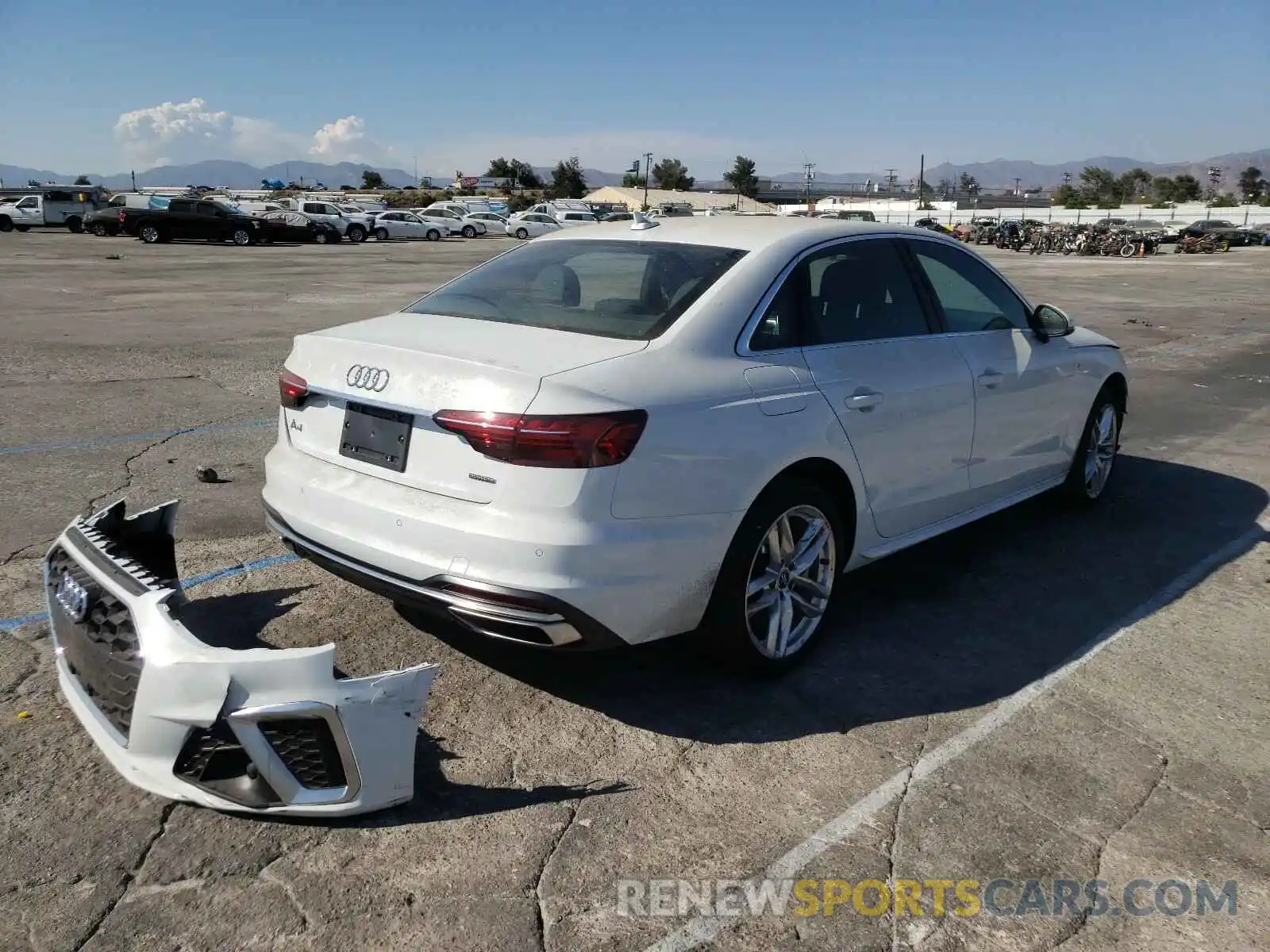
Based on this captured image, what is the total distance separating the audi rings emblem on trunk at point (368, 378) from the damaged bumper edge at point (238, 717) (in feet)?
2.96

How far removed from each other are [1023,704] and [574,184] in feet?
404

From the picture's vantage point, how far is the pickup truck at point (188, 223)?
37.8 m

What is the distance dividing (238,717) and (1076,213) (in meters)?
90.9

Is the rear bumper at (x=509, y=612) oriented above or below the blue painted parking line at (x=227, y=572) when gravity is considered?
above

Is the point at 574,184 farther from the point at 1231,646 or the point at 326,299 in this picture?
the point at 1231,646

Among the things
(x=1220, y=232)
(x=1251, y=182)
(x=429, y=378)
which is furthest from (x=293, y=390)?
(x=1251, y=182)

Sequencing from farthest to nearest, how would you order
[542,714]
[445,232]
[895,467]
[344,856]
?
[445,232]
[895,467]
[542,714]
[344,856]

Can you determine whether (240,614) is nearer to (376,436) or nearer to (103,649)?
(103,649)

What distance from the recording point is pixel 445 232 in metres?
50.9

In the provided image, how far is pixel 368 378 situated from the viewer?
3.61 m

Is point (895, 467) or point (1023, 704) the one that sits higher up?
point (895, 467)

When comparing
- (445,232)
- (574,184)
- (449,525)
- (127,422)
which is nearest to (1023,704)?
(449,525)

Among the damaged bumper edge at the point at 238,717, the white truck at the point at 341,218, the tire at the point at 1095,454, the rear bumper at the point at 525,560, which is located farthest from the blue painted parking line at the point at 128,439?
the white truck at the point at 341,218

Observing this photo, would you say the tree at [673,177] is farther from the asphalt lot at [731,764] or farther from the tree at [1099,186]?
the asphalt lot at [731,764]
